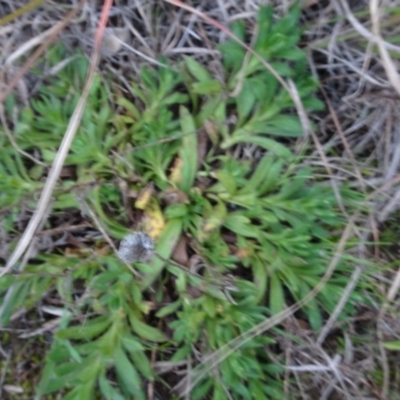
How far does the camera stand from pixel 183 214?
73.9 inches

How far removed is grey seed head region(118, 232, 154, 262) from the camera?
5.58 ft

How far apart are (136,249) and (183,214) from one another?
0.76 ft

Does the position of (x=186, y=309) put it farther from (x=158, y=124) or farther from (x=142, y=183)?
(x=158, y=124)

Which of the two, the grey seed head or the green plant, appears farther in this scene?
the green plant

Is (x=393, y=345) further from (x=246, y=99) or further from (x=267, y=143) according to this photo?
(x=246, y=99)

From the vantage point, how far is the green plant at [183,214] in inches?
71.2

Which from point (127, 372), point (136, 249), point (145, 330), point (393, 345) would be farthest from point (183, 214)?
point (393, 345)

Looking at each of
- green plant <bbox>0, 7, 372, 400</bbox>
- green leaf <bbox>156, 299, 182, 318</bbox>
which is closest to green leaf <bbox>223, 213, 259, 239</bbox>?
green plant <bbox>0, 7, 372, 400</bbox>

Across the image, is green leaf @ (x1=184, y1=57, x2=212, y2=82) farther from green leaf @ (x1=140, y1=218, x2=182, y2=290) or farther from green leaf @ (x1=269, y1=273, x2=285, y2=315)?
green leaf @ (x1=269, y1=273, x2=285, y2=315)

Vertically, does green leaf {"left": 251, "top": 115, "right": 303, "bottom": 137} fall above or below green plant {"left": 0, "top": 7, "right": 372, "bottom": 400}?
above

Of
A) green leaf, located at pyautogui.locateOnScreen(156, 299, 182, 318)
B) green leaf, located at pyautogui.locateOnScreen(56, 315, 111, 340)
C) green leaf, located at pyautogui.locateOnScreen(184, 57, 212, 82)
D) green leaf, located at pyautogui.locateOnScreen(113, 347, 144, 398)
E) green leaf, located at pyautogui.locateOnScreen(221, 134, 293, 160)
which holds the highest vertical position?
green leaf, located at pyautogui.locateOnScreen(184, 57, 212, 82)

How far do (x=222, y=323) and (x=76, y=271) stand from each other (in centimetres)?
45

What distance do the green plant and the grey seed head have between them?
0.12m

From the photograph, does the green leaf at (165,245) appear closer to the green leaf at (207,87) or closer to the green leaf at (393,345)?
the green leaf at (207,87)
